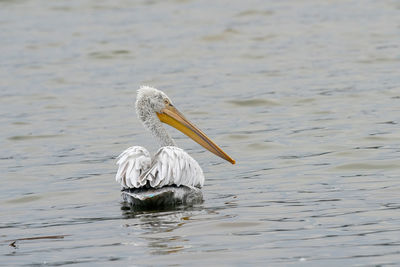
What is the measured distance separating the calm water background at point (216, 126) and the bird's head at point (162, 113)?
0.38m

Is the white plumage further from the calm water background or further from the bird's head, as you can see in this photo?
the bird's head

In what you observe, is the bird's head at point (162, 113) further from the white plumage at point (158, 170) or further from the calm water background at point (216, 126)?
the white plumage at point (158, 170)

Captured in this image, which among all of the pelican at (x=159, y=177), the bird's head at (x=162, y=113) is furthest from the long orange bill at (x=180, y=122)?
the pelican at (x=159, y=177)

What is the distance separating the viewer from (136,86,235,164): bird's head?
7.50 m

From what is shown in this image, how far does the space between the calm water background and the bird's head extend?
1.26ft

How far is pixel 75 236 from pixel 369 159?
10.4 ft

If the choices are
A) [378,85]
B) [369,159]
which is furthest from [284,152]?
[378,85]

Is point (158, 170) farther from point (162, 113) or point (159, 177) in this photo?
point (162, 113)

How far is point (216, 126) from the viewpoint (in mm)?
9938

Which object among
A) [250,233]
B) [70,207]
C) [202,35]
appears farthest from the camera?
[202,35]

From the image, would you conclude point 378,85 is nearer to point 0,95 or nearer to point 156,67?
point 156,67

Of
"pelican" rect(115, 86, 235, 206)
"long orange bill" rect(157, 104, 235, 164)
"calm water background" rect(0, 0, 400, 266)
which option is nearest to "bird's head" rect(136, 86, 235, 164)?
"long orange bill" rect(157, 104, 235, 164)

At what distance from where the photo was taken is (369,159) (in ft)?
25.5

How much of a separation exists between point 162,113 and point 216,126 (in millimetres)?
2387
